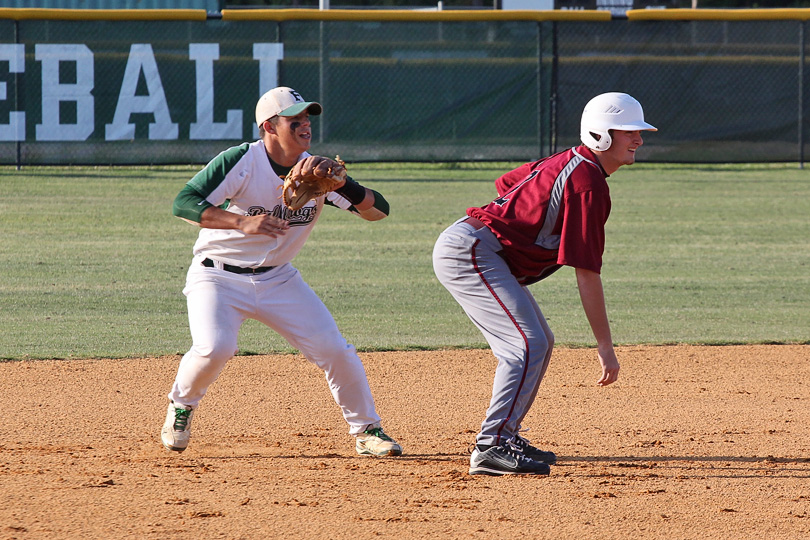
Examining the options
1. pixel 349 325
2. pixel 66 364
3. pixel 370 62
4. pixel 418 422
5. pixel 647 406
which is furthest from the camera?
pixel 370 62

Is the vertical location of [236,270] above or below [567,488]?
above

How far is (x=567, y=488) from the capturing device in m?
4.27

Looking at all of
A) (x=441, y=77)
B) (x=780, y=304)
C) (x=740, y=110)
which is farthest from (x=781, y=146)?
(x=780, y=304)

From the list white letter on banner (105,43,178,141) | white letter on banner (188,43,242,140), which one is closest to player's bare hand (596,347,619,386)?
white letter on banner (188,43,242,140)

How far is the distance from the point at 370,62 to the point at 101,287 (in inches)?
281

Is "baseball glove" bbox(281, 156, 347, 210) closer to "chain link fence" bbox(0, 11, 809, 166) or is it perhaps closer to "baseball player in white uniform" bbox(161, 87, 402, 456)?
"baseball player in white uniform" bbox(161, 87, 402, 456)

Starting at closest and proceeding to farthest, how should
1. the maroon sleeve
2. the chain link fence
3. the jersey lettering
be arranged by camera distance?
1. the maroon sleeve
2. the jersey lettering
3. the chain link fence

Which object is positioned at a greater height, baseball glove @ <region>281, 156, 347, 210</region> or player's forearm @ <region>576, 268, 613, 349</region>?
baseball glove @ <region>281, 156, 347, 210</region>

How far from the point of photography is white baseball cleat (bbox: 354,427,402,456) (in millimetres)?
4684

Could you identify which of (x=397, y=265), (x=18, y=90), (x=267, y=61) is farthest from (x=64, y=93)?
(x=397, y=265)

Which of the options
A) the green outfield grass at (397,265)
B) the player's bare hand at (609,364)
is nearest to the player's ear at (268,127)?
the green outfield grass at (397,265)

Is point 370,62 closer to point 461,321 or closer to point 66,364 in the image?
point 461,321

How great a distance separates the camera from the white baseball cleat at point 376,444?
15.4 feet

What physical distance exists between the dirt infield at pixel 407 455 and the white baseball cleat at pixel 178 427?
9 cm
